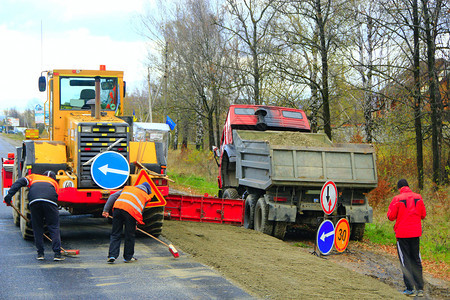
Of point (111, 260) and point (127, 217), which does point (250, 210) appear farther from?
point (111, 260)

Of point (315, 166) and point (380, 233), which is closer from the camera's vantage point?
point (315, 166)

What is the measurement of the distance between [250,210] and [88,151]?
4.43m

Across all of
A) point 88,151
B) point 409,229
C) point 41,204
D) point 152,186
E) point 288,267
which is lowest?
point 288,267

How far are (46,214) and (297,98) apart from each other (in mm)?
14828

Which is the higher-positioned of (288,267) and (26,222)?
(26,222)

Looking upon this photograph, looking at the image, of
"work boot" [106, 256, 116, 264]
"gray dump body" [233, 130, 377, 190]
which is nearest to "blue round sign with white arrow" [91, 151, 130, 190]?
"work boot" [106, 256, 116, 264]

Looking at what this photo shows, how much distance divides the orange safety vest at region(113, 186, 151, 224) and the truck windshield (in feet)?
12.5

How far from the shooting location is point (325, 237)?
9773 mm

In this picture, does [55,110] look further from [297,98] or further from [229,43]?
[229,43]

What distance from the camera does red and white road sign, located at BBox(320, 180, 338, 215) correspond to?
→ 9.82 meters

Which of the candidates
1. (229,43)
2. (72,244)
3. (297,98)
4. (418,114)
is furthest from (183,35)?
(72,244)

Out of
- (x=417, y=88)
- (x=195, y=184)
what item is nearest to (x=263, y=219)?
(x=417, y=88)

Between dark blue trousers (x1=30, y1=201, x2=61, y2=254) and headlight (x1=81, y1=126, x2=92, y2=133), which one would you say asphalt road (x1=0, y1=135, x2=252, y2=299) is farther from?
headlight (x1=81, y1=126, x2=92, y2=133)

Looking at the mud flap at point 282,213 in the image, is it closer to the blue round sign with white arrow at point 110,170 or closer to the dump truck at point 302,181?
the dump truck at point 302,181
